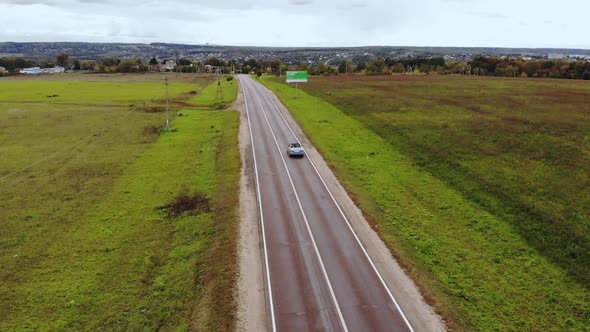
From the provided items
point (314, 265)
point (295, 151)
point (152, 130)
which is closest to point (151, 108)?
point (152, 130)

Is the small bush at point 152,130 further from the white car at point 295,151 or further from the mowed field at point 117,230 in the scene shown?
the white car at point 295,151

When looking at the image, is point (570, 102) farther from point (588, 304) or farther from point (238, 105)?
point (588, 304)

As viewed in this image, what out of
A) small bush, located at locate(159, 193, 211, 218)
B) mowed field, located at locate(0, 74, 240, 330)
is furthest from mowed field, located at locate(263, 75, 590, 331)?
small bush, located at locate(159, 193, 211, 218)

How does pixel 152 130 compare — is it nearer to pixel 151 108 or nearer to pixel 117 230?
pixel 151 108

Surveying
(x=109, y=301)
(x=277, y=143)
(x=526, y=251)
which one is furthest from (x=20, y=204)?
(x=526, y=251)

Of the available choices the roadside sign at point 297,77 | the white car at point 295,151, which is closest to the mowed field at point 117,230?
the white car at point 295,151

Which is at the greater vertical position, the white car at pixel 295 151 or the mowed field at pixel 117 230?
the white car at pixel 295 151
